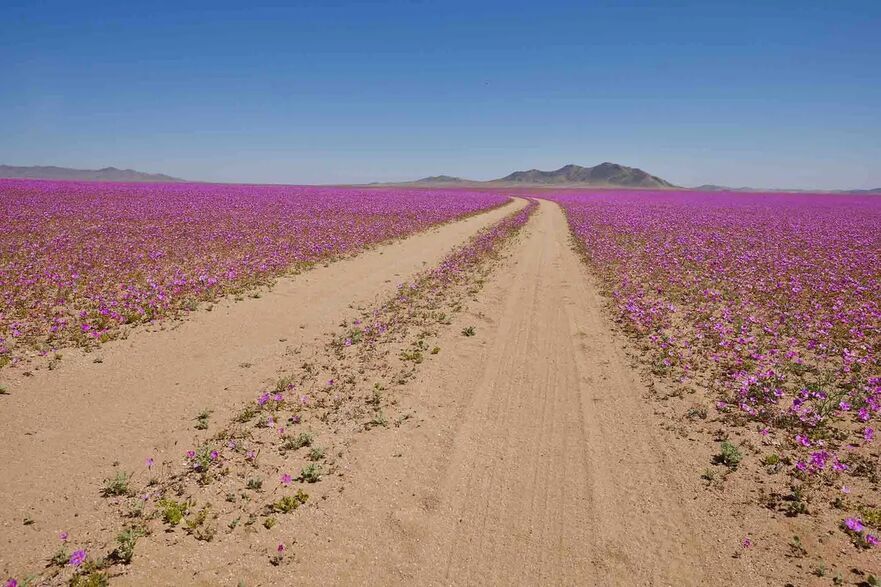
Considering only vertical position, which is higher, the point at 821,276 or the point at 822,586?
the point at 821,276

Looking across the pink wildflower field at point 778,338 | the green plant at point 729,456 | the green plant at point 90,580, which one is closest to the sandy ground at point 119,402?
the green plant at point 90,580

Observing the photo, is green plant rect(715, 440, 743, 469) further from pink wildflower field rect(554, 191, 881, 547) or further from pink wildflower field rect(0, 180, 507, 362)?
pink wildflower field rect(0, 180, 507, 362)

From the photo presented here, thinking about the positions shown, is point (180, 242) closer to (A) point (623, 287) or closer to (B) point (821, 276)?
(A) point (623, 287)

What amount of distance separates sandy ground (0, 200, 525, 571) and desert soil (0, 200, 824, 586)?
3cm

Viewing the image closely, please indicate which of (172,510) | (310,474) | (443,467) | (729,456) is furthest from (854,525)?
(172,510)

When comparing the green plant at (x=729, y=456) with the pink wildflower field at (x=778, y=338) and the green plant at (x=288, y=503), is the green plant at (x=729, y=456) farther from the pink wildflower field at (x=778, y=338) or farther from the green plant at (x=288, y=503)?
the green plant at (x=288, y=503)

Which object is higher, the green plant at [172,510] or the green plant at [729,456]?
the green plant at [729,456]

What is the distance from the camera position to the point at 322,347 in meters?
9.39

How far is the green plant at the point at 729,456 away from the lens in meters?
5.75

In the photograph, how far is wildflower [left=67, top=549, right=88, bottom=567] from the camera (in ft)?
13.0

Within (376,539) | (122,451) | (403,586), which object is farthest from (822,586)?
(122,451)

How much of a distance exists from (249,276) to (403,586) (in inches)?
502

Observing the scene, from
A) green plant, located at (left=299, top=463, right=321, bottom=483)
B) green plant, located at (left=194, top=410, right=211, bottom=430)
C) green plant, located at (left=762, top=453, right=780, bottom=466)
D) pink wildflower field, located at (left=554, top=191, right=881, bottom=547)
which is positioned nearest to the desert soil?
green plant, located at (left=194, top=410, right=211, bottom=430)

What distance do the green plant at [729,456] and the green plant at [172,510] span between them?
20.6 ft
